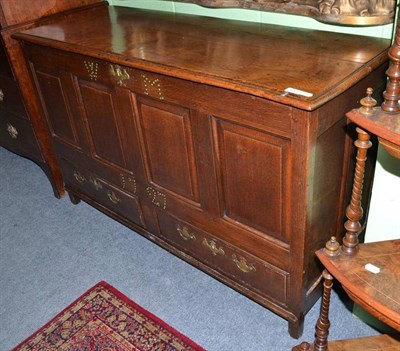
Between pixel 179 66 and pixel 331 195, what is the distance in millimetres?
680

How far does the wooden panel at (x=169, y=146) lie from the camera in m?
1.65

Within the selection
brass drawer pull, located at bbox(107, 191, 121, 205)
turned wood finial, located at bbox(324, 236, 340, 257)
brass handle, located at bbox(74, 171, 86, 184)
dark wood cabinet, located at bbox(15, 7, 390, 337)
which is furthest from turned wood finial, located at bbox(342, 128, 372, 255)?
brass handle, located at bbox(74, 171, 86, 184)

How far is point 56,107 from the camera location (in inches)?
88.4

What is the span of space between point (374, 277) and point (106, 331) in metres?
1.16

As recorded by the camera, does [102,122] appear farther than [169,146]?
Yes

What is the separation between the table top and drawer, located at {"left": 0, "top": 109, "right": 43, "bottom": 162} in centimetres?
187

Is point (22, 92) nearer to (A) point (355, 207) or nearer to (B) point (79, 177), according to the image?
(B) point (79, 177)

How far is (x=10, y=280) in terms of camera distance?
7.34ft

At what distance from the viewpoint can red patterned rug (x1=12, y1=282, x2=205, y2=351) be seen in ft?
6.09

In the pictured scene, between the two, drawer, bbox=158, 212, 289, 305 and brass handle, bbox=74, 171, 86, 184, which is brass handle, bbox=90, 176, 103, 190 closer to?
brass handle, bbox=74, 171, 86, 184

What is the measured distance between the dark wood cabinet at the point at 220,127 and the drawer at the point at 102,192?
0.02 m

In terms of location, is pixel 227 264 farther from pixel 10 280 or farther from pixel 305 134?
pixel 10 280

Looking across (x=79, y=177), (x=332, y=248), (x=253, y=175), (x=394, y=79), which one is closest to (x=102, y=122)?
(x=79, y=177)

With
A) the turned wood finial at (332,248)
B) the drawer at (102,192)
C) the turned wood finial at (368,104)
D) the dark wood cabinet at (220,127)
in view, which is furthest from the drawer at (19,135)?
the turned wood finial at (368,104)
